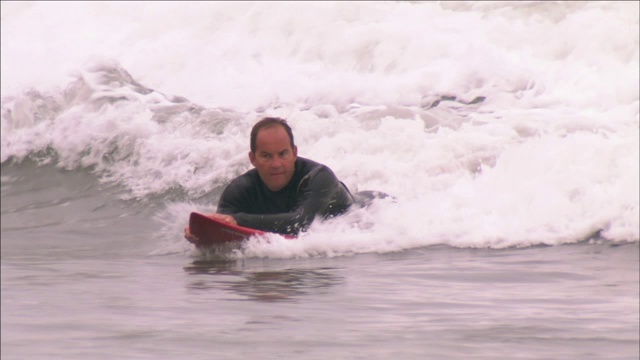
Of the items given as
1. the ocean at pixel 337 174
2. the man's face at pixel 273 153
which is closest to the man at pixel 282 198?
the ocean at pixel 337 174

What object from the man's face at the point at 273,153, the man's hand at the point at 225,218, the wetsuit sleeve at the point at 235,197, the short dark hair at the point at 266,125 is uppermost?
the short dark hair at the point at 266,125

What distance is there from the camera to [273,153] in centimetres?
736

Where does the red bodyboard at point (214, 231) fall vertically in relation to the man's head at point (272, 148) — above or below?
below

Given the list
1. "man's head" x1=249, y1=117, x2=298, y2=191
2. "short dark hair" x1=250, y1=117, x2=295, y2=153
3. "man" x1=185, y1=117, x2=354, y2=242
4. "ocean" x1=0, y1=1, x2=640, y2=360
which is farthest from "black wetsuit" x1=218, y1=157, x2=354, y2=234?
"short dark hair" x1=250, y1=117, x2=295, y2=153

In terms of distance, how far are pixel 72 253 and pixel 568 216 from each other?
3.33 m

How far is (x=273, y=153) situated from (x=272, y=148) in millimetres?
34

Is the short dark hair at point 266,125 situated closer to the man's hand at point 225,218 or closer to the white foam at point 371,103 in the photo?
the man's hand at point 225,218

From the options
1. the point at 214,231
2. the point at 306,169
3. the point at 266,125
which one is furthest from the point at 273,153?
the point at 214,231

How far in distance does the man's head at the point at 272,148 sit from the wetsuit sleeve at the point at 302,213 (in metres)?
0.61

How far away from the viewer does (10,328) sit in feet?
16.3

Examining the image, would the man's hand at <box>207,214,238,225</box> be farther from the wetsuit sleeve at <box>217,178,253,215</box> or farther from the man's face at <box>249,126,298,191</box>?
the man's face at <box>249,126,298,191</box>

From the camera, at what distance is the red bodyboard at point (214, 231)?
8234mm

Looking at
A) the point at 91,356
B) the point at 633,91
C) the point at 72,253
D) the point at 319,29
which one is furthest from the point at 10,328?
the point at 319,29

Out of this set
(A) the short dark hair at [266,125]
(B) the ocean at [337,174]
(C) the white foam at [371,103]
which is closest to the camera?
(B) the ocean at [337,174]
